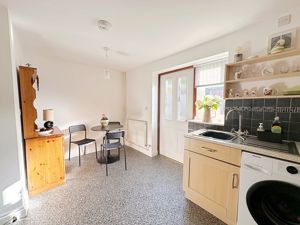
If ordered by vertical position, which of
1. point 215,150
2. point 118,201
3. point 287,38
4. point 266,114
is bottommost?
point 118,201

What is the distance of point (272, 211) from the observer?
1.25 m

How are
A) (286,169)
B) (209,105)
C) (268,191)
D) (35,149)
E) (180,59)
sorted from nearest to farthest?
1. (286,169)
2. (268,191)
3. (35,149)
4. (209,105)
5. (180,59)

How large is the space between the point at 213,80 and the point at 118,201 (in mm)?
2315

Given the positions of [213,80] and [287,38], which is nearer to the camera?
[287,38]

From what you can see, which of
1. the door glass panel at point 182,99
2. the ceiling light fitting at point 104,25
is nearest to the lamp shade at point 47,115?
the ceiling light fitting at point 104,25

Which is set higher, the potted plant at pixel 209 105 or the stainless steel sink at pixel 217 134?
the potted plant at pixel 209 105

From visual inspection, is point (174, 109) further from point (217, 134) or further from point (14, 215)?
point (14, 215)

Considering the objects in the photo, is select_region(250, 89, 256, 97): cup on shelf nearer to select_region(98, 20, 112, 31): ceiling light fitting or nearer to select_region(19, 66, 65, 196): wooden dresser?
select_region(98, 20, 112, 31): ceiling light fitting

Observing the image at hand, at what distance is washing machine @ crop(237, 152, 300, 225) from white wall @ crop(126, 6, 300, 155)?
1.27 meters

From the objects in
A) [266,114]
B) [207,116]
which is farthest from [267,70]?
[207,116]

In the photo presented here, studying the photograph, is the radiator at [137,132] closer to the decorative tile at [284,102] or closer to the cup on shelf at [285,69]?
the decorative tile at [284,102]

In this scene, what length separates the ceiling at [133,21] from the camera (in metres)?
1.34

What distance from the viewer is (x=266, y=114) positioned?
165 centimetres

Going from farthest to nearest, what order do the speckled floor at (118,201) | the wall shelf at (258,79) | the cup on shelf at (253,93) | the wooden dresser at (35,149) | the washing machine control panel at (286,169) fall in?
the wooden dresser at (35,149) < the cup on shelf at (253,93) < the speckled floor at (118,201) < the wall shelf at (258,79) < the washing machine control panel at (286,169)
